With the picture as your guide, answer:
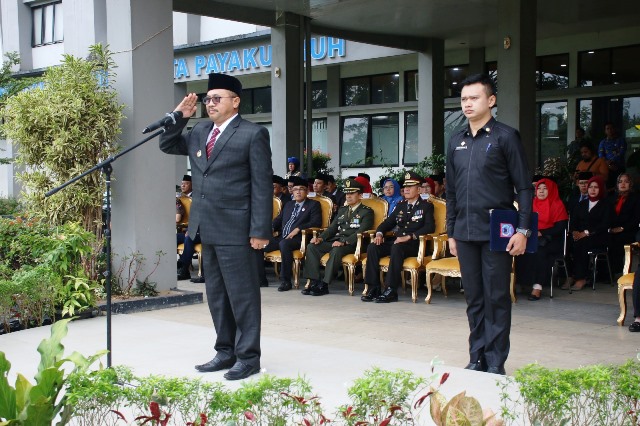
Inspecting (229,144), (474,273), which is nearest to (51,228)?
(229,144)

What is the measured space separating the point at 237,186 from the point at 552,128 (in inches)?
588

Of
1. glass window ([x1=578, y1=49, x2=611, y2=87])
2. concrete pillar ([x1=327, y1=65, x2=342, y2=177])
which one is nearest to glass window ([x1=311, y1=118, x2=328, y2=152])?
concrete pillar ([x1=327, y1=65, x2=342, y2=177])

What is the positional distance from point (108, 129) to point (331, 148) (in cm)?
1543

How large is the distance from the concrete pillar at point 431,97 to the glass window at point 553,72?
224 cm

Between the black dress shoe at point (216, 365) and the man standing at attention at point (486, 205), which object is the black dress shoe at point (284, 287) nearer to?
the black dress shoe at point (216, 365)

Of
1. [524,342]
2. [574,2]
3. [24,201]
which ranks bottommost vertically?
[524,342]

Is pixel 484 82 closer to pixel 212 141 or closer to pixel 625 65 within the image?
pixel 212 141

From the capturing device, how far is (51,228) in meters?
8.21

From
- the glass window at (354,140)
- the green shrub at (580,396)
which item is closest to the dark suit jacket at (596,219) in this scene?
the green shrub at (580,396)

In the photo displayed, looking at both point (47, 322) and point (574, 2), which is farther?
point (574, 2)

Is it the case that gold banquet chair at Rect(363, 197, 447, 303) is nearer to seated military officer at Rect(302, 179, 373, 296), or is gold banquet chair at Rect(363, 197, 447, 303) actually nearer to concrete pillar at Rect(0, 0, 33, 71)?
seated military officer at Rect(302, 179, 373, 296)

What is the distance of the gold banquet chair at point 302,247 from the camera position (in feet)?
34.2

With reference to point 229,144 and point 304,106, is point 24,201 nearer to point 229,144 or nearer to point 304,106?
point 229,144

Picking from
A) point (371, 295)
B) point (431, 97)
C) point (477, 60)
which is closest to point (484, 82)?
point (371, 295)
